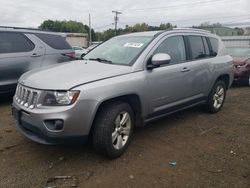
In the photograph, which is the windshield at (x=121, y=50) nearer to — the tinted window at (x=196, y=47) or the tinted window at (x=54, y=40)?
the tinted window at (x=196, y=47)

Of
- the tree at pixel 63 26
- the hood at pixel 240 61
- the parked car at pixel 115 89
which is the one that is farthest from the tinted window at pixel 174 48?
the tree at pixel 63 26

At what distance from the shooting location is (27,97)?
146 inches

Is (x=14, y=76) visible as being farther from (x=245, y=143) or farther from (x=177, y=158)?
(x=245, y=143)

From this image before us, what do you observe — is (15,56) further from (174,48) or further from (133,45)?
(174,48)

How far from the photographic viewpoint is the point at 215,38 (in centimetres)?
634

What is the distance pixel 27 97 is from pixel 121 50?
5.60 ft

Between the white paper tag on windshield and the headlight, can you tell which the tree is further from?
the headlight

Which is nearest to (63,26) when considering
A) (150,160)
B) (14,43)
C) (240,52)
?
(240,52)

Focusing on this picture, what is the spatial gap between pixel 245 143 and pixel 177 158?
136cm

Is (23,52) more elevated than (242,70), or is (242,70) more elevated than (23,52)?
(23,52)

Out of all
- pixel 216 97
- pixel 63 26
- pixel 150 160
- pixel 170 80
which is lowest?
pixel 150 160

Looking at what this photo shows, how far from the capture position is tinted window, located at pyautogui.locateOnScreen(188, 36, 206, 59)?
213 inches

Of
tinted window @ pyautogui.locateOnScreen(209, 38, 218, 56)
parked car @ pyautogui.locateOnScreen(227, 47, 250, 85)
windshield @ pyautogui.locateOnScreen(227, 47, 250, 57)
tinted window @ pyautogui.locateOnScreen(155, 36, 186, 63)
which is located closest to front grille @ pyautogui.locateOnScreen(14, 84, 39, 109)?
tinted window @ pyautogui.locateOnScreen(155, 36, 186, 63)

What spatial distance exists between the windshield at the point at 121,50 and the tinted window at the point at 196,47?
1145mm
